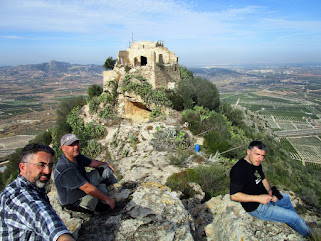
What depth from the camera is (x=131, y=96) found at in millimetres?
17031

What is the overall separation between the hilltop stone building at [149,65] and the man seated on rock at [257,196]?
14.2m

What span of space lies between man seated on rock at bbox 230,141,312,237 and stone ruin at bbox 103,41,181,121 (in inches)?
531

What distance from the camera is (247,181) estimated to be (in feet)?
11.9

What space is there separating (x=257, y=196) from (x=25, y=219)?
10.9 feet

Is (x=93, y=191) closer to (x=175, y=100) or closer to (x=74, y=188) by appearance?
(x=74, y=188)

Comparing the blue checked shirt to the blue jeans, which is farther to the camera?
the blue jeans

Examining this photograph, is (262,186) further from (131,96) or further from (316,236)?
(131,96)

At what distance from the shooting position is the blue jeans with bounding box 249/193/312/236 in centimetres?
335

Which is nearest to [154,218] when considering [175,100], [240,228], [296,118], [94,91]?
[240,228]

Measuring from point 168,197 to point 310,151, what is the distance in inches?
2220

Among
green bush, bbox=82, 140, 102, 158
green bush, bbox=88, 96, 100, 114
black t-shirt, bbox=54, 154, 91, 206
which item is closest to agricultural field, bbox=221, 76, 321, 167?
green bush, bbox=88, 96, 100, 114

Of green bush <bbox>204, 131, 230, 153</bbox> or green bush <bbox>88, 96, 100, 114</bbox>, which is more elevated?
green bush <bbox>88, 96, 100, 114</bbox>

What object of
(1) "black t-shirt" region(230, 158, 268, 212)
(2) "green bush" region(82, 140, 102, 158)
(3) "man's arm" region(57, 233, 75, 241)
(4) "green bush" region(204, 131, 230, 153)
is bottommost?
(2) "green bush" region(82, 140, 102, 158)

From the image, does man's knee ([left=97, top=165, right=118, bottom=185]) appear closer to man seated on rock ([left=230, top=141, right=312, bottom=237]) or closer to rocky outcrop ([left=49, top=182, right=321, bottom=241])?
rocky outcrop ([left=49, top=182, right=321, bottom=241])
